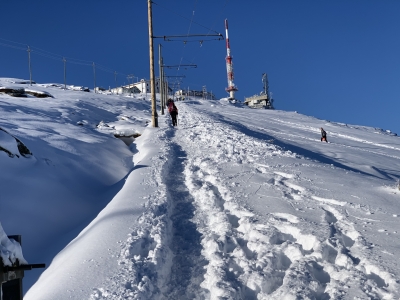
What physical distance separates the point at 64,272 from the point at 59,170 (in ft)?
14.8

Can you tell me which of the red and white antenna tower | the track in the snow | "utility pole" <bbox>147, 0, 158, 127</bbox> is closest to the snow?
the track in the snow

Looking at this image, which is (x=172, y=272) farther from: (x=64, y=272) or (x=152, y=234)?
(x=64, y=272)

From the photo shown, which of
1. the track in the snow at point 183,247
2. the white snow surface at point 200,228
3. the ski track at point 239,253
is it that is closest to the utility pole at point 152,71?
the white snow surface at point 200,228

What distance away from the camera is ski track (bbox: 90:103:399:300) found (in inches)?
151

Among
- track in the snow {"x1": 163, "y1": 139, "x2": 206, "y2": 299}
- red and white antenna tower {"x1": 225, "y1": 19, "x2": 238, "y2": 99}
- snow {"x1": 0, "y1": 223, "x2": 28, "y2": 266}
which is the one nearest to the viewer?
snow {"x1": 0, "y1": 223, "x2": 28, "y2": 266}

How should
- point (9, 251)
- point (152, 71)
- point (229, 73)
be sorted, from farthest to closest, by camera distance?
point (229, 73), point (152, 71), point (9, 251)

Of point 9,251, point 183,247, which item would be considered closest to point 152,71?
point 183,247

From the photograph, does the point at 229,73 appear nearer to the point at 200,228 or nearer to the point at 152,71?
the point at 152,71

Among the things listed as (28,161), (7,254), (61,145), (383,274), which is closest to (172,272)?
(383,274)

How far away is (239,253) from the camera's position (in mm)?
4676

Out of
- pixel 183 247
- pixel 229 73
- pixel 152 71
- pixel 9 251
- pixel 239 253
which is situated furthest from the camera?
pixel 229 73

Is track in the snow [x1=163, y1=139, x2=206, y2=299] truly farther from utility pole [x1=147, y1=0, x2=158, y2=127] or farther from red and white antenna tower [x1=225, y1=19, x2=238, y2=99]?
red and white antenna tower [x1=225, y1=19, x2=238, y2=99]

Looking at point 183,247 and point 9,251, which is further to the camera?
point 183,247

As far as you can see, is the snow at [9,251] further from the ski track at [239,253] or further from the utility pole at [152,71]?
the utility pole at [152,71]
